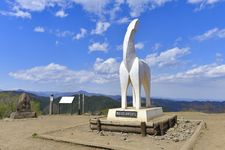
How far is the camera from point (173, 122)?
14953 millimetres

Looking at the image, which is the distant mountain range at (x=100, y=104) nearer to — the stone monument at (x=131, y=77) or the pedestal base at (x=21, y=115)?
the stone monument at (x=131, y=77)

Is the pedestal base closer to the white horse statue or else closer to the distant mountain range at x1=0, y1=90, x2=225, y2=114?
the distant mountain range at x1=0, y1=90, x2=225, y2=114

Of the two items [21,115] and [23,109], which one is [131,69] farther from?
[23,109]

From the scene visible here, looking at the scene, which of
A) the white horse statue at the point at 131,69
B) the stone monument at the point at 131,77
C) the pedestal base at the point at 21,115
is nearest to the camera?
the stone monument at the point at 131,77

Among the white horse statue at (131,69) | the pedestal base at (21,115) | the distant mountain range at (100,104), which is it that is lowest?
the pedestal base at (21,115)

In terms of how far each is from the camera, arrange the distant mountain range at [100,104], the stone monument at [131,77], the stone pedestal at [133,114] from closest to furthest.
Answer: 1. the stone pedestal at [133,114]
2. the stone monument at [131,77]
3. the distant mountain range at [100,104]

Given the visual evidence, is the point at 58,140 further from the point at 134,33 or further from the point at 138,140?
the point at 134,33

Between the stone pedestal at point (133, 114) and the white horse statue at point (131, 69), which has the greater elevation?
the white horse statue at point (131, 69)

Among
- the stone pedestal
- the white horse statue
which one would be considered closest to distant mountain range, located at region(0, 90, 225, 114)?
the white horse statue

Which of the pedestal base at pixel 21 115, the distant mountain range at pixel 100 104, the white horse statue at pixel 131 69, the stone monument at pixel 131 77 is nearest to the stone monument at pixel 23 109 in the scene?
the pedestal base at pixel 21 115

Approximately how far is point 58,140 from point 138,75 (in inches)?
177

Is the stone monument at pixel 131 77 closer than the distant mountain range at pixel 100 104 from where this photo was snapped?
Yes

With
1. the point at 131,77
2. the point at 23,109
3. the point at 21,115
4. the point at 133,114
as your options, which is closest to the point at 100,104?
the point at 23,109

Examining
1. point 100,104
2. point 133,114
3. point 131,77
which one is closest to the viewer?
point 133,114
